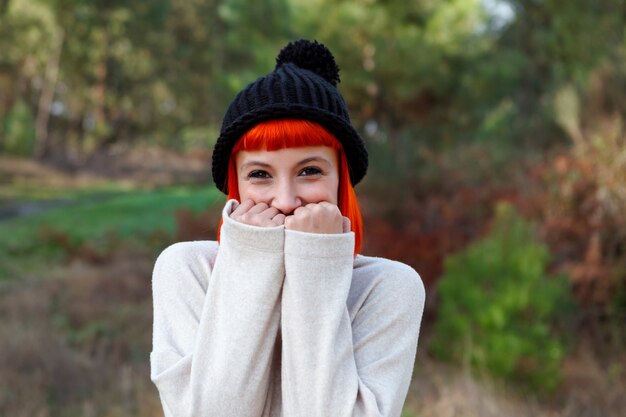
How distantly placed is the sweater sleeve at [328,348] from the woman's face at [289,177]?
18 cm

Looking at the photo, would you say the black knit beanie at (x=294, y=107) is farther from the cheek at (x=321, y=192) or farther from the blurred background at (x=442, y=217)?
the blurred background at (x=442, y=217)

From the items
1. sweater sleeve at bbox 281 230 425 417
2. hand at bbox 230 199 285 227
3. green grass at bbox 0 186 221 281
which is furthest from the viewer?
green grass at bbox 0 186 221 281

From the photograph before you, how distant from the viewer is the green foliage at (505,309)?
18.7 ft

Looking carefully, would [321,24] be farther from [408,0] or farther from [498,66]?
[498,66]

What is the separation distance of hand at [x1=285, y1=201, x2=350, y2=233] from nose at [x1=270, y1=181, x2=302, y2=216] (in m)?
0.06

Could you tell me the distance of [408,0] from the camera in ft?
36.5

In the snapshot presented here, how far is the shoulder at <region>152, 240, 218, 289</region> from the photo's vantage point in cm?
191

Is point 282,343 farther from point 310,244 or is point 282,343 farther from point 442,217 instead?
point 442,217

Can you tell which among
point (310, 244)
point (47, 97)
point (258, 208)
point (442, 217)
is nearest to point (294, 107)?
point (258, 208)

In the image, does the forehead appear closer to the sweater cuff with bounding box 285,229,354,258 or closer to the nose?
the nose

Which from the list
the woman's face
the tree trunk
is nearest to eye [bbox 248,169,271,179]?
the woman's face

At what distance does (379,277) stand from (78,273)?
347 inches

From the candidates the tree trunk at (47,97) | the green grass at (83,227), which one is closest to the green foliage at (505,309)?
the green grass at (83,227)

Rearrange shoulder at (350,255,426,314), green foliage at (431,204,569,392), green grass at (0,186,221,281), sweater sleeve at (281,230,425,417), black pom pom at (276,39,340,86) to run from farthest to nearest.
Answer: green grass at (0,186,221,281) → green foliage at (431,204,569,392) → black pom pom at (276,39,340,86) → shoulder at (350,255,426,314) → sweater sleeve at (281,230,425,417)
